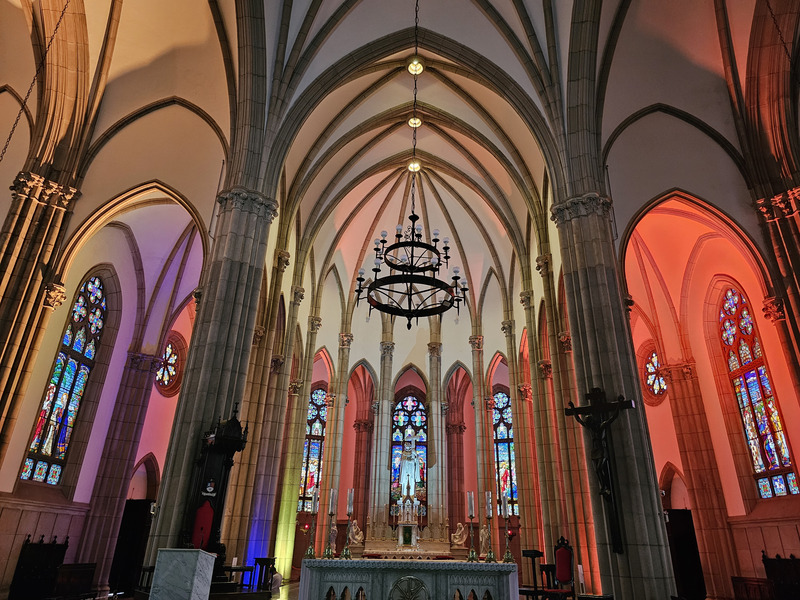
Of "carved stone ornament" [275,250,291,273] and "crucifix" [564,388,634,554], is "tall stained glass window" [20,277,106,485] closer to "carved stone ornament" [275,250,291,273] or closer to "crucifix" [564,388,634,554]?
"carved stone ornament" [275,250,291,273]

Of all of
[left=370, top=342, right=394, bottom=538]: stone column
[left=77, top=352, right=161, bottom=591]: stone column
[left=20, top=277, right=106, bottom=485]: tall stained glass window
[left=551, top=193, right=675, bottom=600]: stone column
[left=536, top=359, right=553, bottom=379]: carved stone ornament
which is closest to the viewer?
[left=551, top=193, right=675, bottom=600]: stone column

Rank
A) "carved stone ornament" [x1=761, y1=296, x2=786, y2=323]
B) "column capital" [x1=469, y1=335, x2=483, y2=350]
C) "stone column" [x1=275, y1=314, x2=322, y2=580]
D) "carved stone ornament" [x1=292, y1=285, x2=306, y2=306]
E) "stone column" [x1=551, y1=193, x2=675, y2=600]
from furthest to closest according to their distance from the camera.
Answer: "column capital" [x1=469, y1=335, x2=483, y2=350] < "carved stone ornament" [x1=292, y1=285, x2=306, y2=306] < "stone column" [x1=275, y1=314, x2=322, y2=580] < "carved stone ornament" [x1=761, y1=296, x2=786, y2=323] < "stone column" [x1=551, y1=193, x2=675, y2=600]

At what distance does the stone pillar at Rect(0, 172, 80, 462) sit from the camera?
34.6 feet

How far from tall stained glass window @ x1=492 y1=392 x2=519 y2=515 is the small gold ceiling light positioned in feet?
47.4

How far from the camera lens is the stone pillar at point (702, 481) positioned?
47.9 ft

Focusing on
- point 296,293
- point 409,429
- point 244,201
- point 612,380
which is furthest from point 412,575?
point 409,429

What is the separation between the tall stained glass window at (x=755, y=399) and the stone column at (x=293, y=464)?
42.3 feet

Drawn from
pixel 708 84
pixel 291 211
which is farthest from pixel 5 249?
pixel 708 84

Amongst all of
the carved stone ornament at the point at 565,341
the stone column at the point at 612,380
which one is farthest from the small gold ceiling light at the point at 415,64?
the carved stone ornament at the point at 565,341

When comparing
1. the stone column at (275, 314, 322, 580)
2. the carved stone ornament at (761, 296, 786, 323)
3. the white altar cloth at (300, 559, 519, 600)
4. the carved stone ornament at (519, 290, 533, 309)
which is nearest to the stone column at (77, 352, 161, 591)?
the stone column at (275, 314, 322, 580)

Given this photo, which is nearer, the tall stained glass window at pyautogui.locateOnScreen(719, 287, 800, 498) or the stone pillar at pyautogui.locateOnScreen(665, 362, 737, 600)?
the tall stained glass window at pyautogui.locateOnScreen(719, 287, 800, 498)

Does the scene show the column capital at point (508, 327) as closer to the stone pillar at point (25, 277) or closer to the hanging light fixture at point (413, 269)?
the hanging light fixture at point (413, 269)

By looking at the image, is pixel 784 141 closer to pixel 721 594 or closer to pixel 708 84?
pixel 708 84

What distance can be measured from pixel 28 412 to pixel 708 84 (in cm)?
1783
